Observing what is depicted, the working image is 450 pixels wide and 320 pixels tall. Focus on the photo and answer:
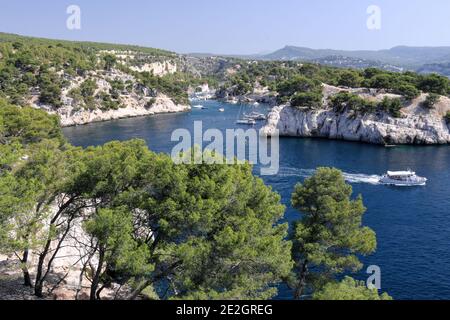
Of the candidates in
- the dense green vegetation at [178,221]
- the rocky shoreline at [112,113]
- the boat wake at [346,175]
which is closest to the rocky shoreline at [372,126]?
the boat wake at [346,175]

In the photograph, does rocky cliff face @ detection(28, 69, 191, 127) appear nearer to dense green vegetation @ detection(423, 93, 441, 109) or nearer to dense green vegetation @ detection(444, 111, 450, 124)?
dense green vegetation @ detection(423, 93, 441, 109)

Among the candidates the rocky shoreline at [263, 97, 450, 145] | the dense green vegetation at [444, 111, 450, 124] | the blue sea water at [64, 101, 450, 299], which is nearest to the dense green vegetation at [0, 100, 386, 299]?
the blue sea water at [64, 101, 450, 299]

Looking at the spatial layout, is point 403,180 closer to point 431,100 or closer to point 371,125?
point 371,125

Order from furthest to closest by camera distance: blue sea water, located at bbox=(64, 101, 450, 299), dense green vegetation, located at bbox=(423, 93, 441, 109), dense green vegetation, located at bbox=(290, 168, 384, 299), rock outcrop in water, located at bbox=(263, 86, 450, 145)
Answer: dense green vegetation, located at bbox=(423, 93, 441, 109)
rock outcrop in water, located at bbox=(263, 86, 450, 145)
blue sea water, located at bbox=(64, 101, 450, 299)
dense green vegetation, located at bbox=(290, 168, 384, 299)

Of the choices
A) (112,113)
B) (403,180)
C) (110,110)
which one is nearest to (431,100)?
(403,180)

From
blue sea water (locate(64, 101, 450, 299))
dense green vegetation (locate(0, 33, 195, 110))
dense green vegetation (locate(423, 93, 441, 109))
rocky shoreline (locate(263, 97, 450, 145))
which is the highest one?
dense green vegetation (locate(0, 33, 195, 110))

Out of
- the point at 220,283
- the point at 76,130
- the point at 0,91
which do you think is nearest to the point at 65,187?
the point at 220,283
